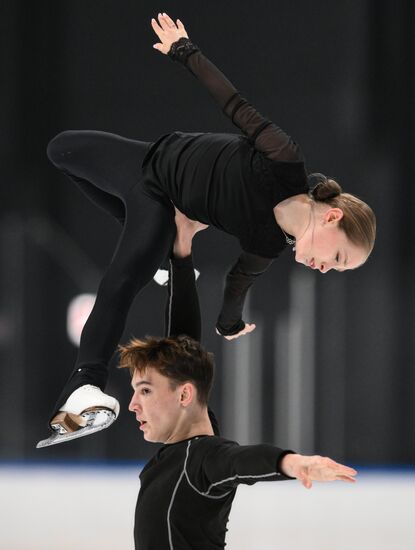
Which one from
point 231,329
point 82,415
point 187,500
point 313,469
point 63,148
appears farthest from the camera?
point 231,329

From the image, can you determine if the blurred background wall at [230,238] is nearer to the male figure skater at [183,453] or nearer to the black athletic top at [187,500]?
the male figure skater at [183,453]

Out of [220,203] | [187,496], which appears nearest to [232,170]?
[220,203]

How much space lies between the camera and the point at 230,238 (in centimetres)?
648

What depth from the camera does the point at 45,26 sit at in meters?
6.68

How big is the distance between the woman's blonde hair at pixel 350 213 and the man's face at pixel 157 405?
25.2 inches

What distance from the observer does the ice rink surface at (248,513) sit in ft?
13.4

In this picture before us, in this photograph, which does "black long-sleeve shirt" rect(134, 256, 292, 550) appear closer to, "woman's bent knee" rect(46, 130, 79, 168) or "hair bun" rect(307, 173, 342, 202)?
"hair bun" rect(307, 173, 342, 202)

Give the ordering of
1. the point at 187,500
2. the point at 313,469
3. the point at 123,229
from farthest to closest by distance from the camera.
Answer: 1. the point at 123,229
2. the point at 187,500
3. the point at 313,469

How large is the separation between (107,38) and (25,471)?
289cm

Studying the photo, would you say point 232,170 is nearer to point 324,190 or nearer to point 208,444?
point 324,190

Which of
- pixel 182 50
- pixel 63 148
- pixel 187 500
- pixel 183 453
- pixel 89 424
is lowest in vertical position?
pixel 187 500

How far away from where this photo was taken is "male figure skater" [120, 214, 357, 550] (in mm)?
2453

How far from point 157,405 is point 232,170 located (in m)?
0.69

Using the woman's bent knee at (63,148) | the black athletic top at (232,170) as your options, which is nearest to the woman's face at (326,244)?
the black athletic top at (232,170)
